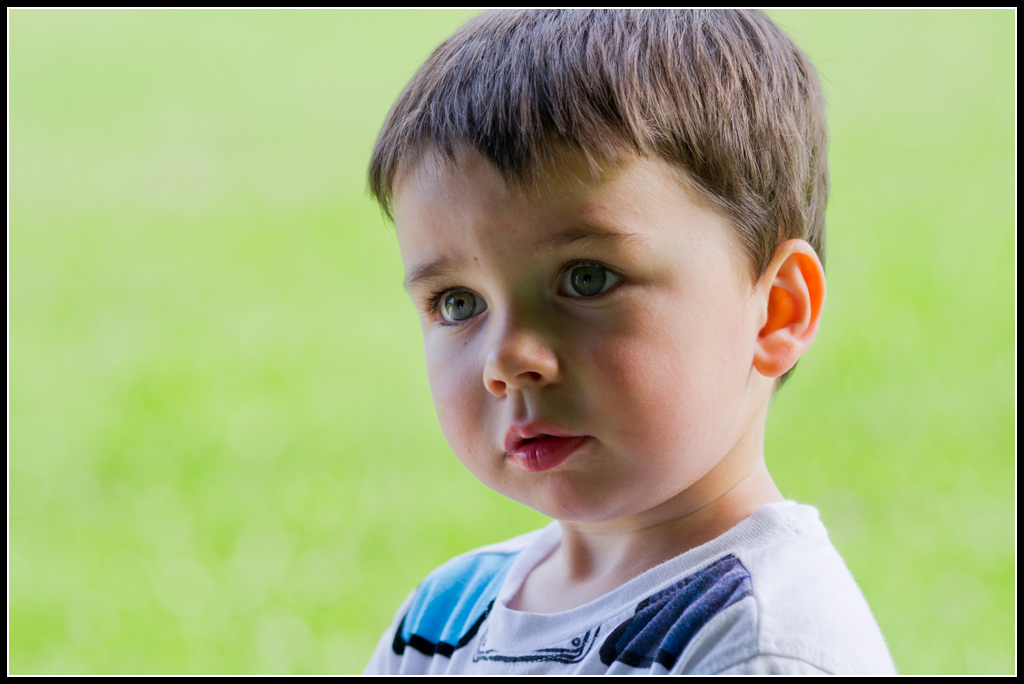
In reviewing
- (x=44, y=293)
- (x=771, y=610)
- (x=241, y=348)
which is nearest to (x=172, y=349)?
(x=241, y=348)

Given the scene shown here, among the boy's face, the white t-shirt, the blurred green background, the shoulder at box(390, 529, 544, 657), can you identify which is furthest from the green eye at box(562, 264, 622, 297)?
the blurred green background

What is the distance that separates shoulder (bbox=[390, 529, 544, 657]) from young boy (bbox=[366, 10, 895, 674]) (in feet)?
0.32

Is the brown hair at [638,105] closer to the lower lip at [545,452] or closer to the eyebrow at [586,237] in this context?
the eyebrow at [586,237]

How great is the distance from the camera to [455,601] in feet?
3.28

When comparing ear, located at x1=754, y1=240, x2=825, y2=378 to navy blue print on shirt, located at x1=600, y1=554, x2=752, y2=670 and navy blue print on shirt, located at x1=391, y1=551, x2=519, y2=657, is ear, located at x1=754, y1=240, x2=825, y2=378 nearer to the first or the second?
navy blue print on shirt, located at x1=600, y1=554, x2=752, y2=670

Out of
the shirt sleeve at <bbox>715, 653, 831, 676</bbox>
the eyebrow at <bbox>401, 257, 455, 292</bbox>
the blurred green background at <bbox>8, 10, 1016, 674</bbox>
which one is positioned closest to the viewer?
the shirt sleeve at <bbox>715, 653, 831, 676</bbox>

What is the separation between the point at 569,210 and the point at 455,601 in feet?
Result: 1.54

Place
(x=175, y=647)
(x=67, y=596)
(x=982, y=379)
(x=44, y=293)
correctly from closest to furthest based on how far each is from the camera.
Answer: (x=175, y=647), (x=67, y=596), (x=982, y=379), (x=44, y=293)

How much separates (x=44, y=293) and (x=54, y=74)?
32.3 inches

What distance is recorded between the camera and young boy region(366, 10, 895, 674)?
723mm

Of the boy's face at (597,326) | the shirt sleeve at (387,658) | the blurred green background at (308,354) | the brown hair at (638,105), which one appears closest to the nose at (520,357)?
the boy's face at (597,326)

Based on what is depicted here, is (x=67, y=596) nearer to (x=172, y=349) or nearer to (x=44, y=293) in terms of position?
(x=172, y=349)

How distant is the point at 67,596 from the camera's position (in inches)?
74.9

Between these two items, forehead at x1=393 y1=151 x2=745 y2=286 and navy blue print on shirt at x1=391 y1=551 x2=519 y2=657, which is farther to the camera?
navy blue print on shirt at x1=391 y1=551 x2=519 y2=657
